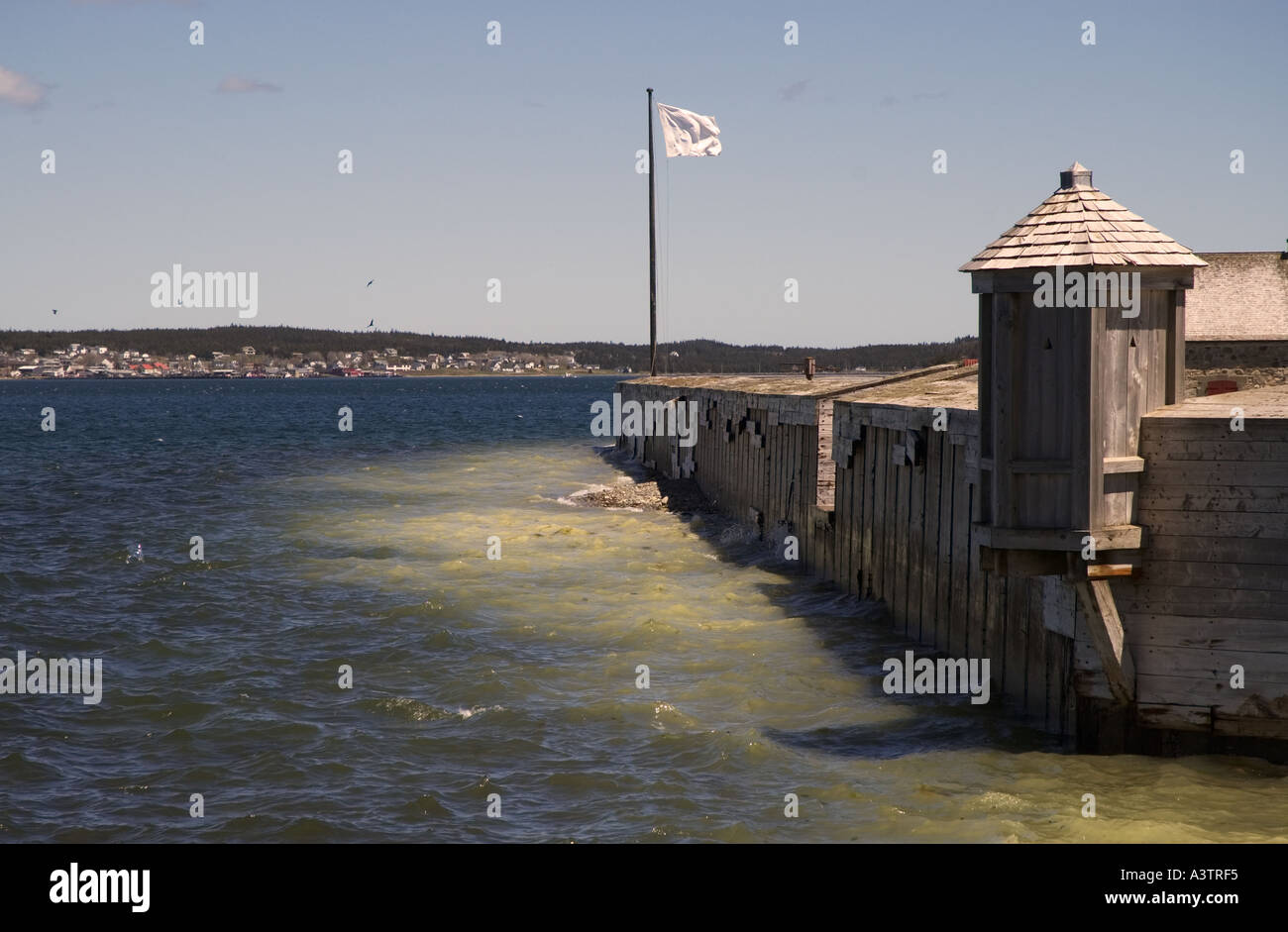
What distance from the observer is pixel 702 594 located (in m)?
20.3

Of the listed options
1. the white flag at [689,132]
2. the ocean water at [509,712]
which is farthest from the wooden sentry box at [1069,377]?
the white flag at [689,132]

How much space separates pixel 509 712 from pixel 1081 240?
7771mm

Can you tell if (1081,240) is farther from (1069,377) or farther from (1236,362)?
(1236,362)

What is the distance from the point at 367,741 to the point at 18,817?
3302 millimetres

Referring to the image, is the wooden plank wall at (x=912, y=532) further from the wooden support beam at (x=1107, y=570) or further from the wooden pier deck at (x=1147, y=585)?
the wooden support beam at (x=1107, y=570)

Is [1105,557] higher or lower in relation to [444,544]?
higher

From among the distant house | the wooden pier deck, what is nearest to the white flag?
the distant house

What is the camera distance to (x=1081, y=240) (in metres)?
10.3

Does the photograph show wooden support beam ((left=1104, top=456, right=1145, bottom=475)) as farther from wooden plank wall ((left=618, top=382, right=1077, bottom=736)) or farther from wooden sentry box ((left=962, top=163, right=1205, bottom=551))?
wooden plank wall ((left=618, top=382, right=1077, bottom=736))

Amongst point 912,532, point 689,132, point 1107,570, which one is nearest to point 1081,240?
point 1107,570

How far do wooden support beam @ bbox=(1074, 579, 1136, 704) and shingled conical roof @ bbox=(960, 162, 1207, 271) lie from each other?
271 cm

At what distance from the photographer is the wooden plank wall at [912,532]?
12211 mm
